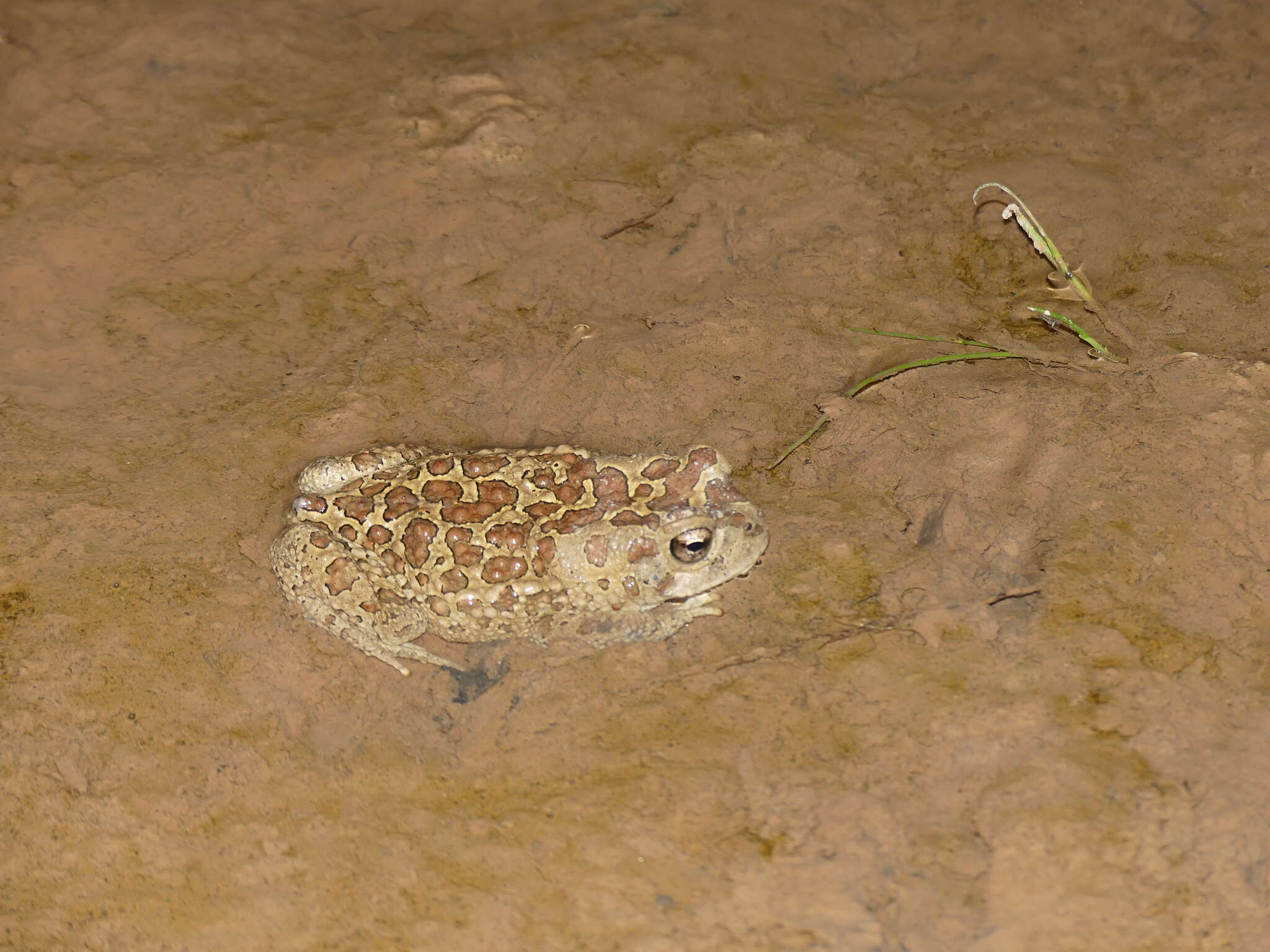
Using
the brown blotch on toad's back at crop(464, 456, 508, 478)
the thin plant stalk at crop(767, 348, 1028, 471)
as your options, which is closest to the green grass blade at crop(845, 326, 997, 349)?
the thin plant stalk at crop(767, 348, 1028, 471)

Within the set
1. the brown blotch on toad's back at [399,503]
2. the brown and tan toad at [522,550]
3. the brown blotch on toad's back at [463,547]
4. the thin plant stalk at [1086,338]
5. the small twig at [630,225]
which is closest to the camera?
the brown and tan toad at [522,550]

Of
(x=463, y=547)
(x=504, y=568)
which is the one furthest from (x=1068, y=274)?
(x=463, y=547)

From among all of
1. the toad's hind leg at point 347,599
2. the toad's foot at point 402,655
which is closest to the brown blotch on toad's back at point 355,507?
the toad's hind leg at point 347,599

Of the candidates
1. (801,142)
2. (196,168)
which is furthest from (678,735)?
(196,168)

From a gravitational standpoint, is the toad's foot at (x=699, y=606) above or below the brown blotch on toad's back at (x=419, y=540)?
below

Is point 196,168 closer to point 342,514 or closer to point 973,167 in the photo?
point 342,514

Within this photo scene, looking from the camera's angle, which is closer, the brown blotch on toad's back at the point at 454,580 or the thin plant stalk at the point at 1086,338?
the brown blotch on toad's back at the point at 454,580

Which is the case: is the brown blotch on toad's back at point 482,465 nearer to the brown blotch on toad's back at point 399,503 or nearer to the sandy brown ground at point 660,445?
the brown blotch on toad's back at point 399,503
